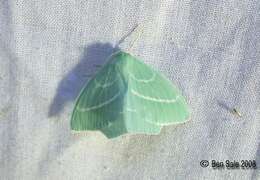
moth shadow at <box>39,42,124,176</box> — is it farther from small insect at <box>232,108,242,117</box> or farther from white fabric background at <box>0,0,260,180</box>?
small insect at <box>232,108,242,117</box>

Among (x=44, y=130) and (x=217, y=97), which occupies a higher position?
(x=217, y=97)

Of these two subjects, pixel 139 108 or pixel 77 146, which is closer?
pixel 139 108

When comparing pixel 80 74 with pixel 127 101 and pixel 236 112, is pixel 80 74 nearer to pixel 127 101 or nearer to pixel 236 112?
pixel 127 101

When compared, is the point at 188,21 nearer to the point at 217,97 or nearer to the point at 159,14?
the point at 159,14

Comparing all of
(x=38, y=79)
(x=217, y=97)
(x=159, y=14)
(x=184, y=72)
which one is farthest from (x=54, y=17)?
(x=217, y=97)

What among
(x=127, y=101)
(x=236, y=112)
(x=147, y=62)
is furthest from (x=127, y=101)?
(x=236, y=112)

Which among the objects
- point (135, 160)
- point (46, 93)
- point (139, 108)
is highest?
point (139, 108)

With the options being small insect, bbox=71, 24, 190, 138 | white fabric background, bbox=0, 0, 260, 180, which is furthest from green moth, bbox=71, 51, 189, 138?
white fabric background, bbox=0, 0, 260, 180
